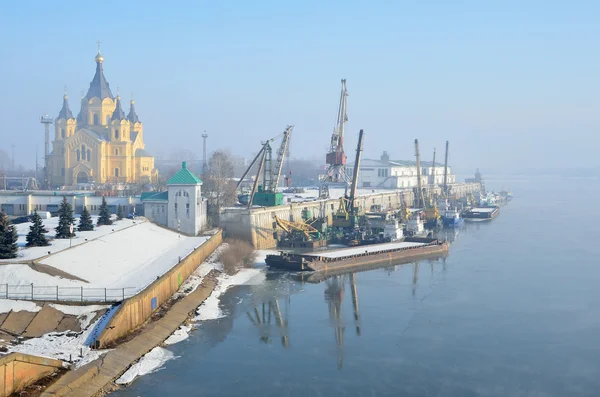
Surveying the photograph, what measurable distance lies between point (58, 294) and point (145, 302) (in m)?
2.50

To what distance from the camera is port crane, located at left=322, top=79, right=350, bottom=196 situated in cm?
6384

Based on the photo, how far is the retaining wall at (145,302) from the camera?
18.2m

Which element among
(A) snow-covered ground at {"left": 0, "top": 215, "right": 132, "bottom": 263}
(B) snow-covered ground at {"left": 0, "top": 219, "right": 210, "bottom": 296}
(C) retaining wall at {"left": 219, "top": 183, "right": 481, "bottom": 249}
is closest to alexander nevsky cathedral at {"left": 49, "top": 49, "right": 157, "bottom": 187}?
(C) retaining wall at {"left": 219, "top": 183, "right": 481, "bottom": 249}

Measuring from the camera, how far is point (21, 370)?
14922 mm

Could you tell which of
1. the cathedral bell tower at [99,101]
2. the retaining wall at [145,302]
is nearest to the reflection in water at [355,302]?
the retaining wall at [145,302]

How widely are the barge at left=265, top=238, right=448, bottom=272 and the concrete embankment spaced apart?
10141 mm

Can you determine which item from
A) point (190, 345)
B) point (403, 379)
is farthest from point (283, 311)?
point (403, 379)

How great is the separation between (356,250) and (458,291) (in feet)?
37.1

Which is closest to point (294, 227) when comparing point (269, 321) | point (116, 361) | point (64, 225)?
point (64, 225)

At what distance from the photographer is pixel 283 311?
2450 centimetres

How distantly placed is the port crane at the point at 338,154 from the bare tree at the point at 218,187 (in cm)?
956

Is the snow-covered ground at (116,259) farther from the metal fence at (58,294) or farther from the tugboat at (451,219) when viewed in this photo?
the tugboat at (451,219)

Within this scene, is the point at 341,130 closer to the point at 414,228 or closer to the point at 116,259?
the point at 414,228

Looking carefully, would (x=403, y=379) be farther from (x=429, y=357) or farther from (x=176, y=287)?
(x=176, y=287)
